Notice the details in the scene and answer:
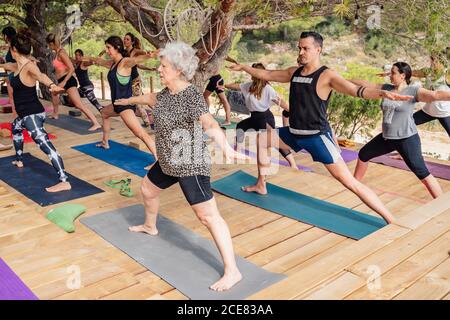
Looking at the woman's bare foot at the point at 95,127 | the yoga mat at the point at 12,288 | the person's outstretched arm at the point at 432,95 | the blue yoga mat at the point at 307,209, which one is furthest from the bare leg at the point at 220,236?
the woman's bare foot at the point at 95,127

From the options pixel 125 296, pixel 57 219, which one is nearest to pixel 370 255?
pixel 125 296

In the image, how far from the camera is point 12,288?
3.06 metres

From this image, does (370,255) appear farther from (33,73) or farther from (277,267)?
(33,73)

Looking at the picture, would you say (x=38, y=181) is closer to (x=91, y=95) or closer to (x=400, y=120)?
(x=91, y=95)

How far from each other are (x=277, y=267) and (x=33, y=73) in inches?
127

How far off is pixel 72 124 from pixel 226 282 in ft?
20.9

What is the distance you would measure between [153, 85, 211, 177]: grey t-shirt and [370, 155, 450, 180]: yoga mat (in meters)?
3.83

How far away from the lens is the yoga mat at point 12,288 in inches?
116

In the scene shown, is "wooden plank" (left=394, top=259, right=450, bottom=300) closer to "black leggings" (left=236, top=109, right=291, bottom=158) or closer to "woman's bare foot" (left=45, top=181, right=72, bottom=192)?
"black leggings" (left=236, top=109, right=291, bottom=158)

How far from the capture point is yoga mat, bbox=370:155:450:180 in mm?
5887

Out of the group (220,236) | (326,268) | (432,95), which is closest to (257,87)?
(432,95)

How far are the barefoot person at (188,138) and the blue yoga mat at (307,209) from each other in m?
1.41

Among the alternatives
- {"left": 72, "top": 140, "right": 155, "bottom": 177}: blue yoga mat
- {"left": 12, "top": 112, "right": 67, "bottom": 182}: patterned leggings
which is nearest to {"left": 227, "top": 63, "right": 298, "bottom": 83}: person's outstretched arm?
{"left": 72, "top": 140, "right": 155, "bottom": 177}: blue yoga mat

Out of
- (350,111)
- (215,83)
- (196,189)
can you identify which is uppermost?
(196,189)
